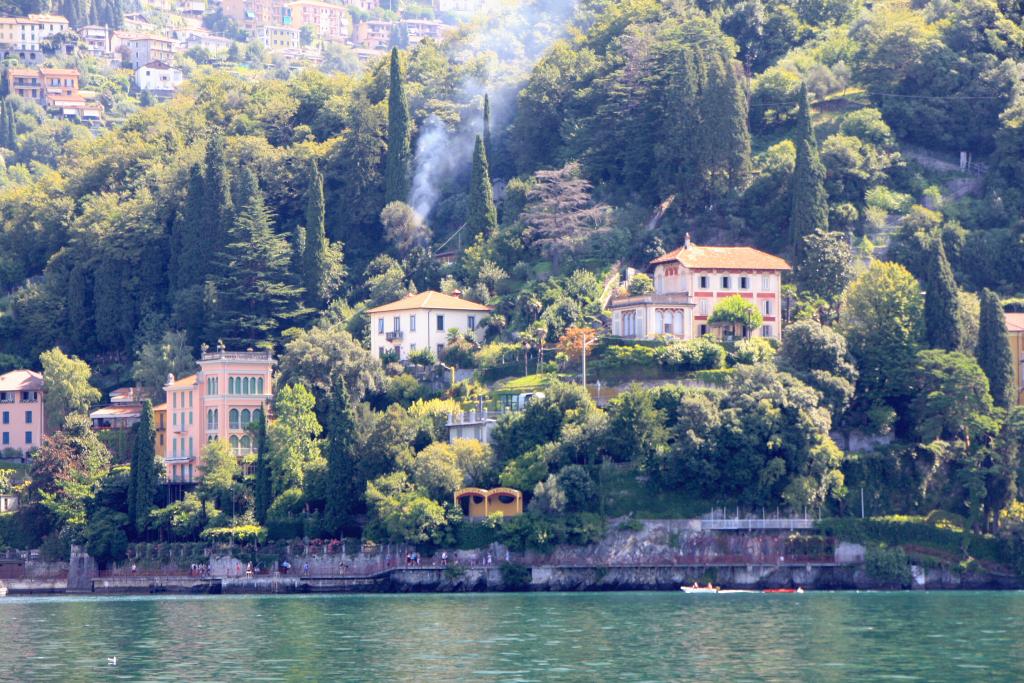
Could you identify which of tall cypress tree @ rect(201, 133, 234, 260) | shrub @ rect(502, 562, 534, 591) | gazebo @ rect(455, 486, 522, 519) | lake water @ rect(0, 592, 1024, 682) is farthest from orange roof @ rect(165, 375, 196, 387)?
shrub @ rect(502, 562, 534, 591)

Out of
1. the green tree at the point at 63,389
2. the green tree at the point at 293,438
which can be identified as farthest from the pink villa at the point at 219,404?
the green tree at the point at 63,389

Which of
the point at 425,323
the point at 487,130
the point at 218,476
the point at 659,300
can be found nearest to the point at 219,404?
the point at 218,476

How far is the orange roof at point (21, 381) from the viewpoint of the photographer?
134m

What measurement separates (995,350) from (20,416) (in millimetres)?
60388

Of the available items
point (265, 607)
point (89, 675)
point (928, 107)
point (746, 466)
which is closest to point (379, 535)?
point (265, 607)

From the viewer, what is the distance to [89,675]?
2702 inches

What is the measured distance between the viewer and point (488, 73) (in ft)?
519

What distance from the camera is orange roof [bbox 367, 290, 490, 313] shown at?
125562mm

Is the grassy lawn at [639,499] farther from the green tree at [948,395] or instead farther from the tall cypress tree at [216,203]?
the tall cypress tree at [216,203]

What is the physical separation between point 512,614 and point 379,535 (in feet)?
65.1

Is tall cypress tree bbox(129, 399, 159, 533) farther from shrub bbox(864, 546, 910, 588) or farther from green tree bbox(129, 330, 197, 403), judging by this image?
shrub bbox(864, 546, 910, 588)

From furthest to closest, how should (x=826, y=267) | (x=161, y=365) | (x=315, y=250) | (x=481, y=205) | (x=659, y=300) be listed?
(x=315, y=250), (x=481, y=205), (x=161, y=365), (x=826, y=267), (x=659, y=300)

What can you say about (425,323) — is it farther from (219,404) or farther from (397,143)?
(397,143)

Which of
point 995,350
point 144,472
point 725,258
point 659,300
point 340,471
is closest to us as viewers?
point 995,350
